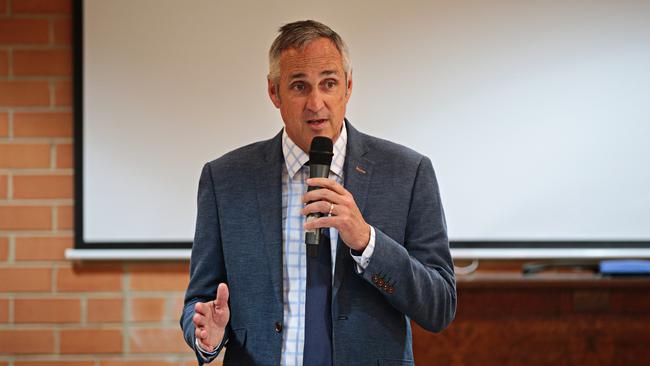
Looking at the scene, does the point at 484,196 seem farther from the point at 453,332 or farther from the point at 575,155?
the point at 453,332

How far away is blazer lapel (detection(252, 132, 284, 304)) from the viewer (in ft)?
5.31

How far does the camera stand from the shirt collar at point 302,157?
171cm

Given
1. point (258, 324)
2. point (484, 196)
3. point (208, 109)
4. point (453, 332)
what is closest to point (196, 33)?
point (208, 109)

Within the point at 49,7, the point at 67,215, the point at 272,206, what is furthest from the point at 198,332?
the point at 49,7

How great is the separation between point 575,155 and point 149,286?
5.77 ft

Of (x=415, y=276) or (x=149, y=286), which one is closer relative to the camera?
(x=415, y=276)

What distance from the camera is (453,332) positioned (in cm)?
272

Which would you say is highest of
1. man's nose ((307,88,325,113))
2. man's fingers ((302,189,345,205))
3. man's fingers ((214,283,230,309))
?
man's nose ((307,88,325,113))

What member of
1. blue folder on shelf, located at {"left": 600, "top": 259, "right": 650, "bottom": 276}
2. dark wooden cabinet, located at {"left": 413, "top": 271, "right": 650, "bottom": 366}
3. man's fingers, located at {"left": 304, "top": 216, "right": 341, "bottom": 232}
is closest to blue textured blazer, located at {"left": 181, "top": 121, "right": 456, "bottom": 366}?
man's fingers, located at {"left": 304, "top": 216, "right": 341, "bottom": 232}

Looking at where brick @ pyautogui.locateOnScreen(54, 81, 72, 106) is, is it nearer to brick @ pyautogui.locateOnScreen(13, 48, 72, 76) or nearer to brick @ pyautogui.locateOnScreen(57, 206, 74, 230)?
brick @ pyautogui.locateOnScreen(13, 48, 72, 76)

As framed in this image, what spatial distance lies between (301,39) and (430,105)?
5.20ft

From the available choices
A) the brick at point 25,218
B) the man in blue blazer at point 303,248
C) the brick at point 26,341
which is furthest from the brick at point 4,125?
the man in blue blazer at point 303,248

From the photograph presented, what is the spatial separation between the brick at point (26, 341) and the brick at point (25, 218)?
0.41 meters

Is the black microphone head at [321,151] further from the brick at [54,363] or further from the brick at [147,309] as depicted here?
the brick at [54,363]
